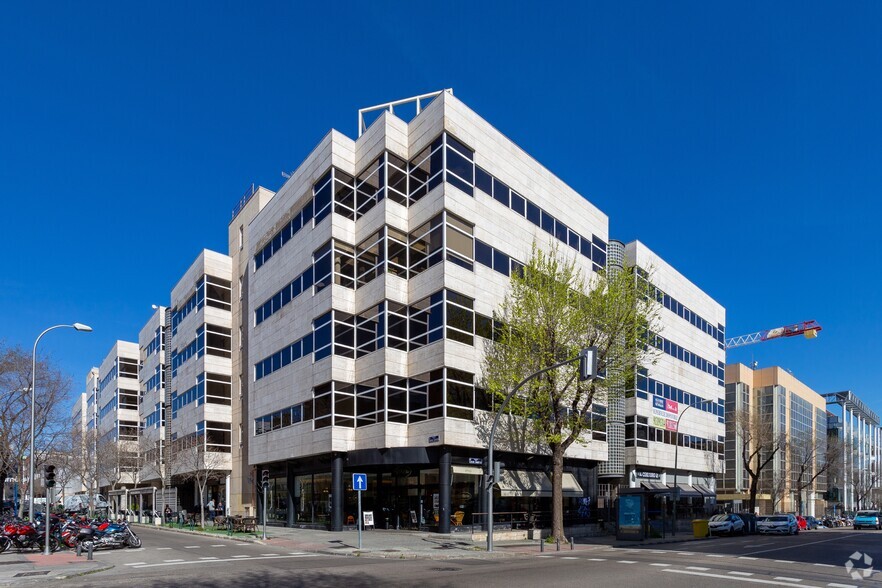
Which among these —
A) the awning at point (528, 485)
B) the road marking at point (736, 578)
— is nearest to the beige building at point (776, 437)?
the awning at point (528, 485)

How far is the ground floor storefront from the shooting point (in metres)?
34.9

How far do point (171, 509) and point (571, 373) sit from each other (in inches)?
1825

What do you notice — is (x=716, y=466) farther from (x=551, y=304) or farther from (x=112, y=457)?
(x=112, y=457)

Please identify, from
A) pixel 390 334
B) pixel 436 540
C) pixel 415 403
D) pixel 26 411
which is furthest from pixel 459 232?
pixel 26 411

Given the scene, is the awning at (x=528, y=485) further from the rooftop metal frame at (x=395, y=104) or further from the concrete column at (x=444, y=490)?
the rooftop metal frame at (x=395, y=104)

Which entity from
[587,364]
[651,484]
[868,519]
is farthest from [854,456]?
[587,364]

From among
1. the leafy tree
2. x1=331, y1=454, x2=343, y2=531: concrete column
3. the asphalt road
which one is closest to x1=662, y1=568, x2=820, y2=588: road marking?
the asphalt road

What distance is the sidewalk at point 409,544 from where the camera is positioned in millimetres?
26453

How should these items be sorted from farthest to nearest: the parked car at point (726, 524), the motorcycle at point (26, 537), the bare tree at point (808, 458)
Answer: the bare tree at point (808, 458) < the parked car at point (726, 524) < the motorcycle at point (26, 537)

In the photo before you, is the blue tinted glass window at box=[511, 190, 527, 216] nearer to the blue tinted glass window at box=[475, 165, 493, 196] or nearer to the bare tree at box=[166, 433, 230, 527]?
the blue tinted glass window at box=[475, 165, 493, 196]

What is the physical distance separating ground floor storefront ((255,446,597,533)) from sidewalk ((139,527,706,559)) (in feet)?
3.62

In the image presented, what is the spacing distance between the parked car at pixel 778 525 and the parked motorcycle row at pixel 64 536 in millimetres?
39552

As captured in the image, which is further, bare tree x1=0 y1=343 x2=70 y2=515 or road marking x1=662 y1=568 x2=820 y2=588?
bare tree x1=0 y1=343 x2=70 y2=515

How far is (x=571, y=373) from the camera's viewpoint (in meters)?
34.0
